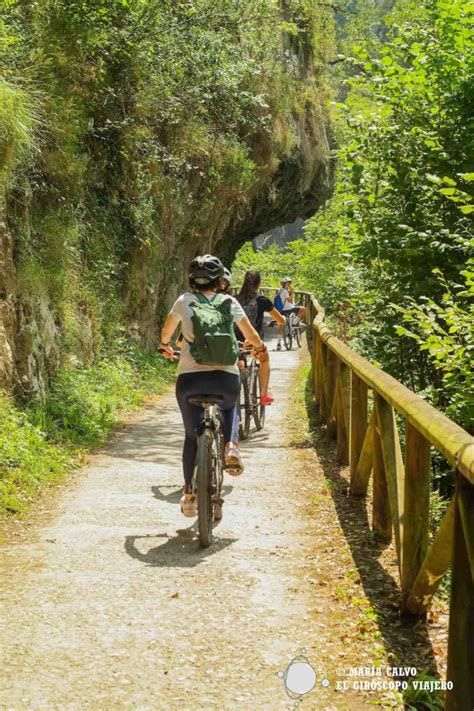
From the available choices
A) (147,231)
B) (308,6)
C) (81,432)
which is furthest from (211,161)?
(308,6)

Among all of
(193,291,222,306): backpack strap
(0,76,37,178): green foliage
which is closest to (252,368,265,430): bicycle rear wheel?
(0,76,37,178): green foliage

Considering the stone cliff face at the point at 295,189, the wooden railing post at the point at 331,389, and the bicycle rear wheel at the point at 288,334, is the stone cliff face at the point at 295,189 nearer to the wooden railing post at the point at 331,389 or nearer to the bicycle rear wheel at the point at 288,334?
the bicycle rear wheel at the point at 288,334

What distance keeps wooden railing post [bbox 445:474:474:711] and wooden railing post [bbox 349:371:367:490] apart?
3.40 meters

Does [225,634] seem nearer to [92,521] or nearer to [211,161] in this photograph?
[92,521]

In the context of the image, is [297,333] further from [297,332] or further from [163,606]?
[163,606]

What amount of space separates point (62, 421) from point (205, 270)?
14.0ft

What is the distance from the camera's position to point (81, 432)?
951 centimetres

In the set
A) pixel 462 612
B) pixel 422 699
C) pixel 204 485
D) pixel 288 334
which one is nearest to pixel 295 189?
pixel 288 334

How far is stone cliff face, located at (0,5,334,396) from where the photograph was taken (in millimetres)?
9133

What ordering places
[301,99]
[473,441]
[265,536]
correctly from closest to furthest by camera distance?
1. [473,441]
2. [265,536]
3. [301,99]

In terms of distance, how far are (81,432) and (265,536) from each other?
4.13m

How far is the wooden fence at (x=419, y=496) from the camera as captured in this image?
306 cm

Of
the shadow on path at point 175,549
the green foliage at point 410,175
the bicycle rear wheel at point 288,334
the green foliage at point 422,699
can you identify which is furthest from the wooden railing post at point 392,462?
the bicycle rear wheel at point 288,334

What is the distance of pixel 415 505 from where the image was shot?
4.27 meters
